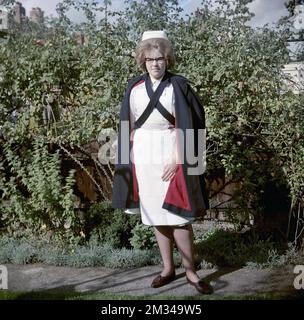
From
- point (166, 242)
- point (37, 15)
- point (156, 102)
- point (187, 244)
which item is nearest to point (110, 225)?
point (166, 242)

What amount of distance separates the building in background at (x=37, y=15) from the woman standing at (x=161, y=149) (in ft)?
5.50

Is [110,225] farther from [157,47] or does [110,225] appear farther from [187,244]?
[157,47]

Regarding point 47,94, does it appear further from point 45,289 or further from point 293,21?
point 293,21

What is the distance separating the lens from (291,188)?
423cm

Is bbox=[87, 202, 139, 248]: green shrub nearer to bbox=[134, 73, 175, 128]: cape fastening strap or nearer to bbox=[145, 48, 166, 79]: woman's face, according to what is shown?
bbox=[134, 73, 175, 128]: cape fastening strap

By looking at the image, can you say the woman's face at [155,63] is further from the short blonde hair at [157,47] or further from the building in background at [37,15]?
the building in background at [37,15]

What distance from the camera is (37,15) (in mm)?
4461

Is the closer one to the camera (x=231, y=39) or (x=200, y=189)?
(x=200, y=189)

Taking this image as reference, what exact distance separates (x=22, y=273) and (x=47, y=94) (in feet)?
5.76

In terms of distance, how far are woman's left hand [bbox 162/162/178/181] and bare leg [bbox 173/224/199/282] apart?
0.37m

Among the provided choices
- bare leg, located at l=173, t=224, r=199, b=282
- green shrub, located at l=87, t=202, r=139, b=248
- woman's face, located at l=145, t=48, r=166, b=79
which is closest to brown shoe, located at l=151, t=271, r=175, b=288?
bare leg, located at l=173, t=224, r=199, b=282

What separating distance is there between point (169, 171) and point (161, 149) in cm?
16

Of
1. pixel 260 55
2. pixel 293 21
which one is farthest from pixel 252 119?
pixel 293 21

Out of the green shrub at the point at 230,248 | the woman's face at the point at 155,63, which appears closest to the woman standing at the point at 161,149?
the woman's face at the point at 155,63
